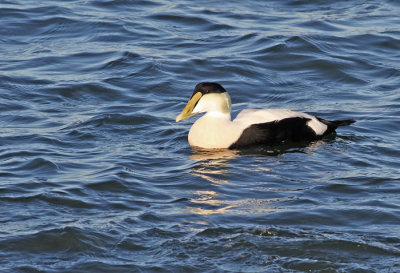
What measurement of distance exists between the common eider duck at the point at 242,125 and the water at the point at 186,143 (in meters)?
0.15

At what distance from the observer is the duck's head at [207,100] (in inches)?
376

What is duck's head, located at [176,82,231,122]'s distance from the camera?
9.54 m

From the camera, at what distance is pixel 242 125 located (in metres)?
9.38

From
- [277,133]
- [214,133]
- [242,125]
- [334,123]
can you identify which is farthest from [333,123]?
[214,133]

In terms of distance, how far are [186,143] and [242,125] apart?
0.61 metres

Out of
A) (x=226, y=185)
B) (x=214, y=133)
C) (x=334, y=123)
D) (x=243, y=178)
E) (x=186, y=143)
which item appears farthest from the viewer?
(x=334, y=123)

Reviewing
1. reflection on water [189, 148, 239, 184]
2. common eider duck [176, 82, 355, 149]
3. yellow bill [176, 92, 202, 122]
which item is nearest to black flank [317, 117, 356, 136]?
common eider duck [176, 82, 355, 149]

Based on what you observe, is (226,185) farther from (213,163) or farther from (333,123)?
(333,123)

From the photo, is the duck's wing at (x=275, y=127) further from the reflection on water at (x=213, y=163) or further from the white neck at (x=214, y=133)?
the reflection on water at (x=213, y=163)

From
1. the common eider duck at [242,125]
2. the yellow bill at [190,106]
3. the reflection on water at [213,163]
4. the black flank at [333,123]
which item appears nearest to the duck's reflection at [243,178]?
the reflection on water at [213,163]

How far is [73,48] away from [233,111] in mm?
3281

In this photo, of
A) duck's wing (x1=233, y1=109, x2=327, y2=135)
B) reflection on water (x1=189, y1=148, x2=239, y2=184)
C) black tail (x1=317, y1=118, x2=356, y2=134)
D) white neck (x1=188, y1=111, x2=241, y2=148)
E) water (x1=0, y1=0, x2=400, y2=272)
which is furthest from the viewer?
black tail (x1=317, y1=118, x2=356, y2=134)

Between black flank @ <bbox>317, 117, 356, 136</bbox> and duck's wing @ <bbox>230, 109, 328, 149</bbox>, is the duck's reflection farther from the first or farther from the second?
black flank @ <bbox>317, 117, 356, 136</bbox>

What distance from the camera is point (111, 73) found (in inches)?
458
